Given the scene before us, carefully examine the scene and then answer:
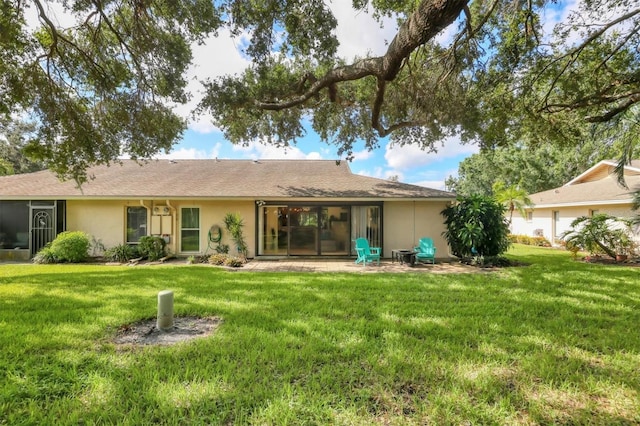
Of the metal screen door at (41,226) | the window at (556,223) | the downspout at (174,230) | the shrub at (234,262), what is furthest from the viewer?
the window at (556,223)

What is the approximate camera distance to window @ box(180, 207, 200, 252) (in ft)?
40.5

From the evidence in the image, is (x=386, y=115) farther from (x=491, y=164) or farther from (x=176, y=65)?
(x=491, y=164)

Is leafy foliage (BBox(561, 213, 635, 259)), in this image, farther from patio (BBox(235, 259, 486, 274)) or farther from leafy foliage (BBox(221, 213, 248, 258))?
leafy foliage (BBox(221, 213, 248, 258))

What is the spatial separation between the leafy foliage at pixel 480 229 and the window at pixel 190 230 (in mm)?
10328

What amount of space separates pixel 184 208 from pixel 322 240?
5.94m

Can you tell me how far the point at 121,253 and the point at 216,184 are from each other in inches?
176

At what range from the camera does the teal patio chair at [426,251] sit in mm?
10789

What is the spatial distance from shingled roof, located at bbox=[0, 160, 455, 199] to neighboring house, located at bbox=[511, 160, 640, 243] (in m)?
9.76

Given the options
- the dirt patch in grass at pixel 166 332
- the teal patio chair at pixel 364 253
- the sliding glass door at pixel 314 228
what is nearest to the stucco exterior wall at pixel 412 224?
the sliding glass door at pixel 314 228

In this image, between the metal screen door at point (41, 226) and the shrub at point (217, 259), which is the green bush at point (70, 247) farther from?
the shrub at point (217, 259)

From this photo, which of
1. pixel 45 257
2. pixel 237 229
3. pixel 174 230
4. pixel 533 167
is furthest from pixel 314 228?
pixel 533 167

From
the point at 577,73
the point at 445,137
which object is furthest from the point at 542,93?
the point at 445,137

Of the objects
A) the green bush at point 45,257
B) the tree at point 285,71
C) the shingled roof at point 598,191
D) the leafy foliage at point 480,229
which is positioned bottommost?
the green bush at point 45,257

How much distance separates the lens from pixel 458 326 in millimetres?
4574
